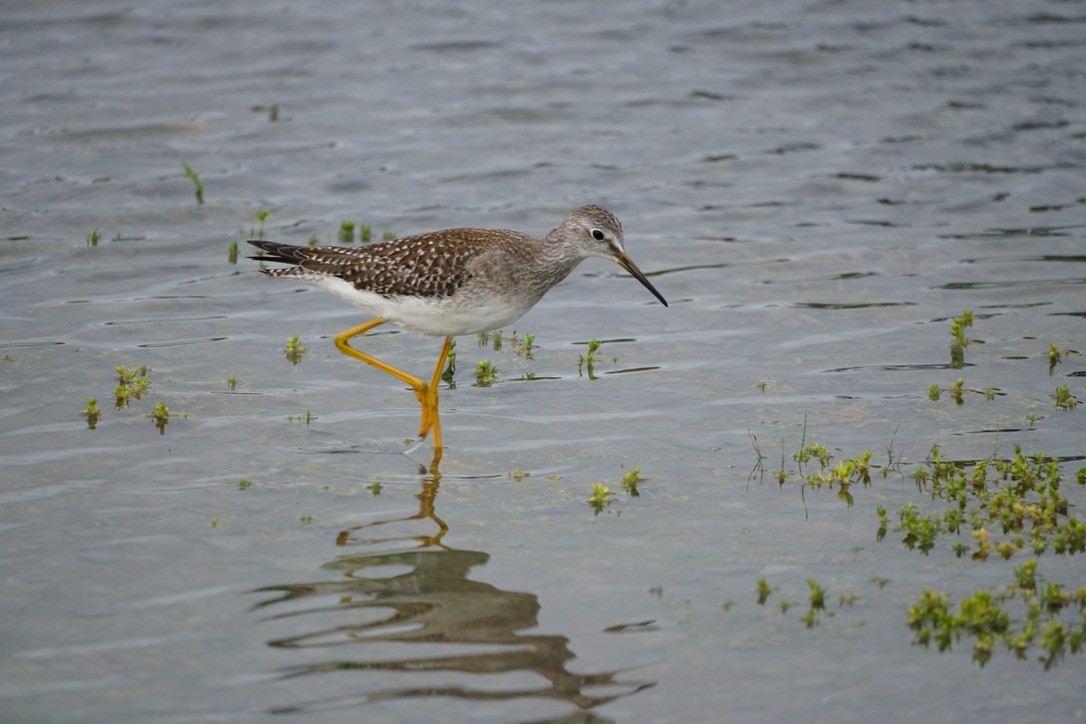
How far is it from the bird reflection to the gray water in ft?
0.09

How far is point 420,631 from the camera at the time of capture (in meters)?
7.08

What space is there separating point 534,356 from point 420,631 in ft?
14.8

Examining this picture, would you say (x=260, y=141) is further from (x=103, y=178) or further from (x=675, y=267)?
(x=675, y=267)

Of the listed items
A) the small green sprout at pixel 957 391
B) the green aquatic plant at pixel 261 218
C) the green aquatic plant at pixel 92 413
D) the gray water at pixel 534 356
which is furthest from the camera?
the green aquatic plant at pixel 261 218

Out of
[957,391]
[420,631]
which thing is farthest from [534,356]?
[420,631]

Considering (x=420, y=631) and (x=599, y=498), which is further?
(x=599, y=498)

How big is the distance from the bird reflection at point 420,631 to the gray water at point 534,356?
0.09 feet

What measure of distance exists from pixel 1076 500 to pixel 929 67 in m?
12.0

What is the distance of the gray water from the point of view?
22.3ft

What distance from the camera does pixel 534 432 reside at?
9750 mm

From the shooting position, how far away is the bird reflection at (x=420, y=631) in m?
6.54

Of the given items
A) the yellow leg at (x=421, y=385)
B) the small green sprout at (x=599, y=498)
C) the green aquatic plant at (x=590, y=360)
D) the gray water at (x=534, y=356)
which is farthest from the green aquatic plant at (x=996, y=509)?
the yellow leg at (x=421, y=385)

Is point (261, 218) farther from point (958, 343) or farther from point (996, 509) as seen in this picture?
point (996, 509)

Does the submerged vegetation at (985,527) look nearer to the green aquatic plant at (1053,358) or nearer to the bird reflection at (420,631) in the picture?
the green aquatic plant at (1053,358)
